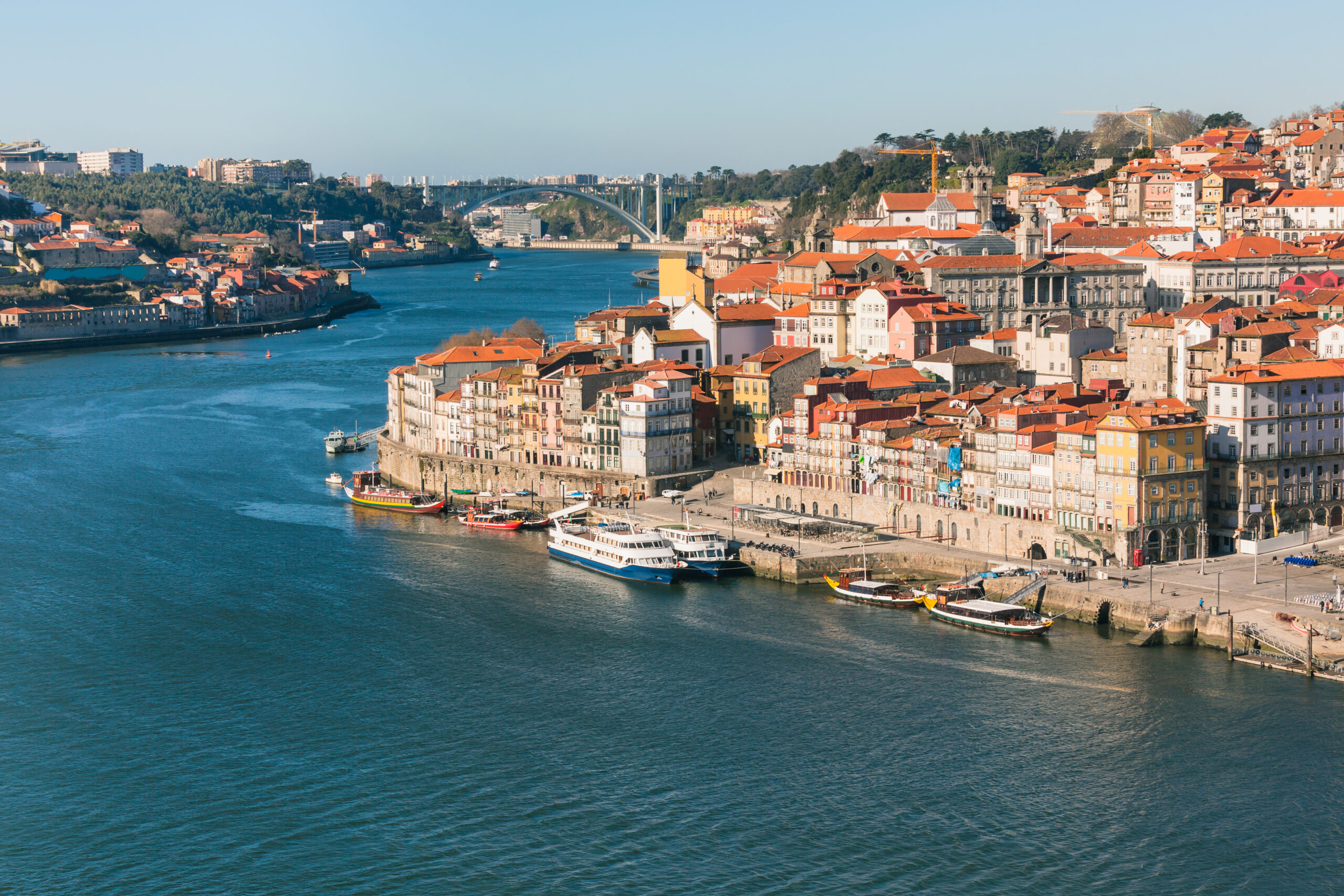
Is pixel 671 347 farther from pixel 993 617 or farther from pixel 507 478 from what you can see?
pixel 993 617

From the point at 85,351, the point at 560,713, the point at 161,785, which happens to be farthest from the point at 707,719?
the point at 85,351

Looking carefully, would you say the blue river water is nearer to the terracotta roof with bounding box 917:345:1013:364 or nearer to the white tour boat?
the white tour boat

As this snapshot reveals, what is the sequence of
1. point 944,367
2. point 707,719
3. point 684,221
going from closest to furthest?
1. point 707,719
2. point 944,367
3. point 684,221

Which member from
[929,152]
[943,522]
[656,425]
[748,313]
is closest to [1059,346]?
[748,313]

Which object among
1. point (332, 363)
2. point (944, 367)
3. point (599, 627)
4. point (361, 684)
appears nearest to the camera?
point (361, 684)

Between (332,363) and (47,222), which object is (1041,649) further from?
(47,222)

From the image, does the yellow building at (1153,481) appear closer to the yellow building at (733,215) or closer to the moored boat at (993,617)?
the moored boat at (993,617)

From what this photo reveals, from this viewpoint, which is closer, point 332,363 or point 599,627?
point 599,627
